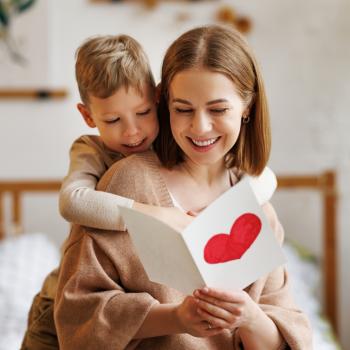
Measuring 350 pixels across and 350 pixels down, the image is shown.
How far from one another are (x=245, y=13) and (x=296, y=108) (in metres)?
0.55

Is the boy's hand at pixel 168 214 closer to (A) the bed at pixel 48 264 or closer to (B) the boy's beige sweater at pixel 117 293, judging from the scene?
(B) the boy's beige sweater at pixel 117 293

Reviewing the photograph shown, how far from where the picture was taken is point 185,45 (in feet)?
3.64

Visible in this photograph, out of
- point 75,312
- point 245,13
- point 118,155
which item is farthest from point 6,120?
point 75,312

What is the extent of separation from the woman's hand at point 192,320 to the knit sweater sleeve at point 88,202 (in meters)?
0.17

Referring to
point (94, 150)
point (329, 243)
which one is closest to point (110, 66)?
point (94, 150)

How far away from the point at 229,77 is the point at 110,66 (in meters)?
0.24

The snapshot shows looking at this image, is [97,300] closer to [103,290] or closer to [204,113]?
[103,290]

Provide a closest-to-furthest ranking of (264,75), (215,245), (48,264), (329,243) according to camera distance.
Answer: (215,245) → (48,264) → (329,243) → (264,75)

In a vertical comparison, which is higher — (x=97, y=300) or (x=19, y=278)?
(x=97, y=300)

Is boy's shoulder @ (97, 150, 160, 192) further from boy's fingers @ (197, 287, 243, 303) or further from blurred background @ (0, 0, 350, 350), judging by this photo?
blurred background @ (0, 0, 350, 350)

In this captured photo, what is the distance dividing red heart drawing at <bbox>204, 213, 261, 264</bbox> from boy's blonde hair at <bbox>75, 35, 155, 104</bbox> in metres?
0.36

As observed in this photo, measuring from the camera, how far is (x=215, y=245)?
0.96 m

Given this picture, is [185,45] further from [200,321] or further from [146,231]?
[200,321]

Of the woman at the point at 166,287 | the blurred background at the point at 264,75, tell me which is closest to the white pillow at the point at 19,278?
the blurred background at the point at 264,75
